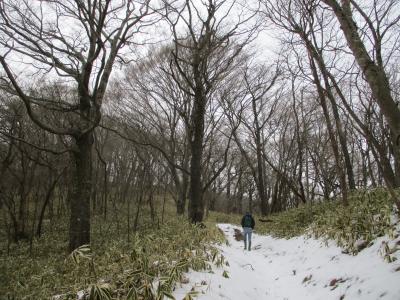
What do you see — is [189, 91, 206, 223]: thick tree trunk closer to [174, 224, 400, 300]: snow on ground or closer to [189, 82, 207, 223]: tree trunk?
[189, 82, 207, 223]: tree trunk

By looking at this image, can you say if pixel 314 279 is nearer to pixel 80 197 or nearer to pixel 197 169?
pixel 197 169

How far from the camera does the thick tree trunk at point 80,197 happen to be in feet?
31.0

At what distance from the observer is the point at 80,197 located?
948 centimetres

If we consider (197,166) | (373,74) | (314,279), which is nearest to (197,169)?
(197,166)

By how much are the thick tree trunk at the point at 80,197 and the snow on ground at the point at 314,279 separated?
15.6 ft

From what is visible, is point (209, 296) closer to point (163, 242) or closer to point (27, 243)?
point (163, 242)

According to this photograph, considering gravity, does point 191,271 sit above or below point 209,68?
below

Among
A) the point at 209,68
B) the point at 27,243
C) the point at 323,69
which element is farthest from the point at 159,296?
the point at 27,243

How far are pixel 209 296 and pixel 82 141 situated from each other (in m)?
6.55

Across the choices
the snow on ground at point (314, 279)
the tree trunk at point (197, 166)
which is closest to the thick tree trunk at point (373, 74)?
the snow on ground at point (314, 279)

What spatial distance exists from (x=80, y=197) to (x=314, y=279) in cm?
653

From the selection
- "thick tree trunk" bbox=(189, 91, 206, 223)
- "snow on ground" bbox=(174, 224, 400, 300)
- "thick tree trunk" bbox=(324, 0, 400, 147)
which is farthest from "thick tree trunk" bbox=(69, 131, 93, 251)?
"thick tree trunk" bbox=(324, 0, 400, 147)

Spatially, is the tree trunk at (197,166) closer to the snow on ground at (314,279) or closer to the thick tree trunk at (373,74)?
the snow on ground at (314,279)

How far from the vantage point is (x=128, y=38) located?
10.9 meters
